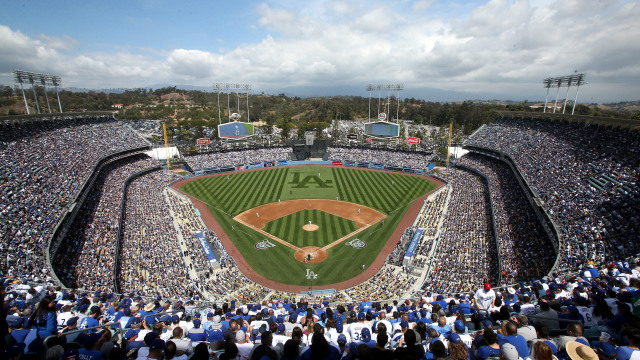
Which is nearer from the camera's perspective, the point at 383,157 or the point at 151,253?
the point at 151,253

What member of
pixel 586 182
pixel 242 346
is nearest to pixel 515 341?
pixel 242 346

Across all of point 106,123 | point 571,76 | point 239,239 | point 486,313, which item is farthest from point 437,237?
point 106,123

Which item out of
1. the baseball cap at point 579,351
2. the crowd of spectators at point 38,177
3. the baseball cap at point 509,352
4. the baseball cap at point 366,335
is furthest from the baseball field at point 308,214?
the baseball cap at point 579,351

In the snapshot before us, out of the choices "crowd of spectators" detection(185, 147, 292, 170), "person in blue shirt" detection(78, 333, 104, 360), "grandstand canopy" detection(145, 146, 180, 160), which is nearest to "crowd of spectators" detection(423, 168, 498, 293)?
"person in blue shirt" detection(78, 333, 104, 360)

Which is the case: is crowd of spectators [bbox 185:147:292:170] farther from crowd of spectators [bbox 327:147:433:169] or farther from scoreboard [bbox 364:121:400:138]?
scoreboard [bbox 364:121:400:138]

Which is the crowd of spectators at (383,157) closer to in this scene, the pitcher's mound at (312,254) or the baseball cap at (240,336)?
the pitcher's mound at (312,254)

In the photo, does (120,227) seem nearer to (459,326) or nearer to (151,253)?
(151,253)
